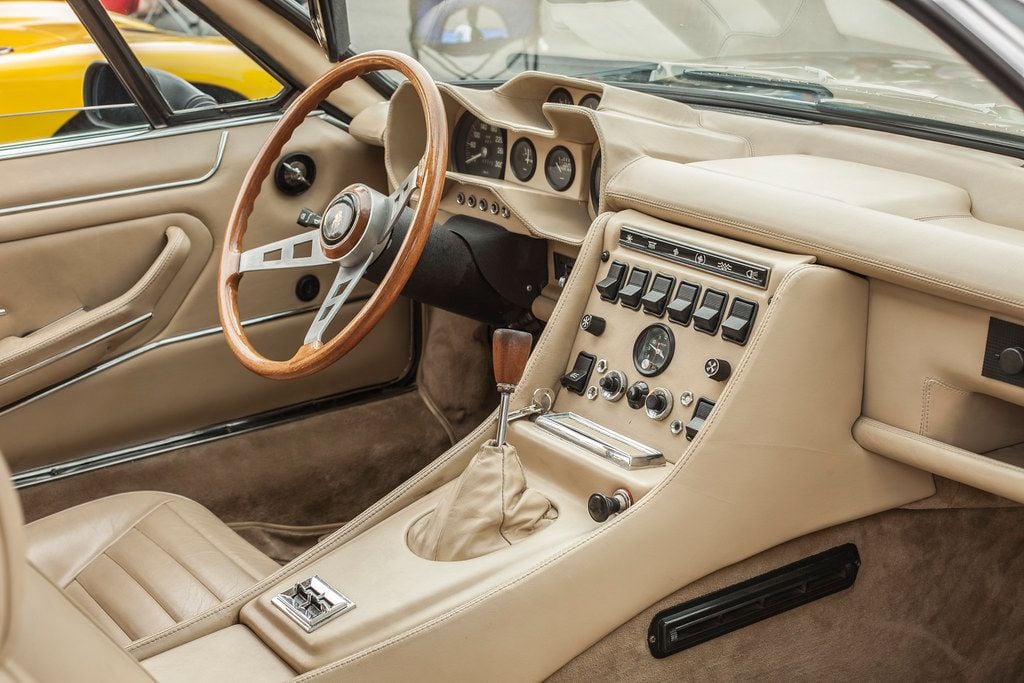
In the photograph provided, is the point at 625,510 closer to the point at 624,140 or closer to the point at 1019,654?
the point at 624,140

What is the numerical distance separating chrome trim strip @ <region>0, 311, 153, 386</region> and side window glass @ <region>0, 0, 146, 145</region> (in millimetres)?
426

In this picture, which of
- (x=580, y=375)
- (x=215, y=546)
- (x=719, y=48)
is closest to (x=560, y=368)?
(x=580, y=375)

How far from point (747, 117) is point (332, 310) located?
39.8 inches

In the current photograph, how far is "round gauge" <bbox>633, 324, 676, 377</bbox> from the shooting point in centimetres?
166

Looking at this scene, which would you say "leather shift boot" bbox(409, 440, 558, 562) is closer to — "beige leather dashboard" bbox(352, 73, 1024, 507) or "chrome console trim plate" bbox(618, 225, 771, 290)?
"beige leather dashboard" bbox(352, 73, 1024, 507)

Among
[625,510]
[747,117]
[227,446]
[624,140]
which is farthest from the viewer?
[227,446]

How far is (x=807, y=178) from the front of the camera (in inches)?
68.1

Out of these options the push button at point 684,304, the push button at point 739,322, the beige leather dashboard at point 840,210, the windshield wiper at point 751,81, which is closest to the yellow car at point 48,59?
the beige leather dashboard at point 840,210

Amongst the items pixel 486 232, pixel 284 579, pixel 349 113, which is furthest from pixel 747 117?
pixel 284 579

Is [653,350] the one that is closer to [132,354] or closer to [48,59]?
[132,354]

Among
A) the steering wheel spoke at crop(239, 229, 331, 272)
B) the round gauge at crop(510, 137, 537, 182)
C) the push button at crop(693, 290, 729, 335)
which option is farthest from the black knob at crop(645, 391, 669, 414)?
the round gauge at crop(510, 137, 537, 182)

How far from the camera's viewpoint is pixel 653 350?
1.70 m

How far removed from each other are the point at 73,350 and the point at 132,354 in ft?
0.45

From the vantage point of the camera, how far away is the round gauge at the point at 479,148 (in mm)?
2311
